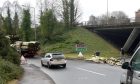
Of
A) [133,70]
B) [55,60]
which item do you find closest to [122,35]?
[55,60]

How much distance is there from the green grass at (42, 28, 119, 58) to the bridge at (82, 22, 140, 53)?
73.9 inches

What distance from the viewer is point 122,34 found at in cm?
8169

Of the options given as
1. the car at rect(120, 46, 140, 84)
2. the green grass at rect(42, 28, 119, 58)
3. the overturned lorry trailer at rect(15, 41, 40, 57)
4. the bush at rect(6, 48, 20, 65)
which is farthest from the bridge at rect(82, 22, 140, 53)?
the car at rect(120, 46, 140, 84)

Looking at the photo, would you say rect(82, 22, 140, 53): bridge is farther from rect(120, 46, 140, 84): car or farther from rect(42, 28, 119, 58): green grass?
rect(120, 46, 140, 84): car

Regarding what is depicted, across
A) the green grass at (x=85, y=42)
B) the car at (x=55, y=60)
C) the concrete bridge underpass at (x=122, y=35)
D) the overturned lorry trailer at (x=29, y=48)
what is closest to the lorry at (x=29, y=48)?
the overturned lorry trailer at (x=29, y=48)

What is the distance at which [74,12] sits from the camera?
91.8 meters

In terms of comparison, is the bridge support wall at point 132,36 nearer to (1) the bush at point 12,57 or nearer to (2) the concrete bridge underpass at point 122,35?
(2) the concrete bridge underpass at point 122,35

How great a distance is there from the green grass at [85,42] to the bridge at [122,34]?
6.16ft

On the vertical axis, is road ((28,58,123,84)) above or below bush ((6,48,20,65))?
below

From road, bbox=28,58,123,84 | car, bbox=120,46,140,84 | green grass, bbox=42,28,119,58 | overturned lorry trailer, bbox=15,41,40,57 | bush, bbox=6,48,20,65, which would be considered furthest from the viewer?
green grass, bbox=42,28,119,58

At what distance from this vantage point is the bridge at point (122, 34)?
71.3m

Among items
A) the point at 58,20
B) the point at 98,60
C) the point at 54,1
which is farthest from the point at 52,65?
the point at 54,1

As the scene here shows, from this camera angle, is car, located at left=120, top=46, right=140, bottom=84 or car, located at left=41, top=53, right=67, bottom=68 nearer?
car, located at left=120, top=46, right=140, bottom=84

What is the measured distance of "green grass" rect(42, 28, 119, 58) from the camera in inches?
2834
